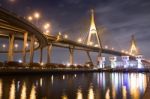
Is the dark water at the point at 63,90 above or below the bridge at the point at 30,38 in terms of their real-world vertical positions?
below

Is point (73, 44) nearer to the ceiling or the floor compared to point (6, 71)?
nearer to the ceiling

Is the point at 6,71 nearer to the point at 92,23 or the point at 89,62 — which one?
the point at 92,23

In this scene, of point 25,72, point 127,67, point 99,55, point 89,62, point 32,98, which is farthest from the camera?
point 127,67

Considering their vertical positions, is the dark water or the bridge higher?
the bridge

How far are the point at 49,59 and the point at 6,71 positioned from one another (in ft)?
159

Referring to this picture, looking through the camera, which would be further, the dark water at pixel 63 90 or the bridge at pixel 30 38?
the bridge at pixel 30 38

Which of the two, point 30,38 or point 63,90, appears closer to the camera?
point 63,90

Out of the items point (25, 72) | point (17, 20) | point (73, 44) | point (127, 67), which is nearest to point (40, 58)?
point (73, 44)

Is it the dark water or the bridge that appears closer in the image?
the dark water

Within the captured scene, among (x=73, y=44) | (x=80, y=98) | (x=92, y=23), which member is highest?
(x=92, y=23)

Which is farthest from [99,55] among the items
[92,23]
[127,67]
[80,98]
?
[80,98]

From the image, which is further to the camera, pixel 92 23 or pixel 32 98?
pixel 92 23

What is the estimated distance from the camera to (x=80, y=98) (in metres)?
27.0

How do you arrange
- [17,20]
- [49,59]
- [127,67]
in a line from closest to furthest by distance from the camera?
[17,20], [49,59], [127,67]
